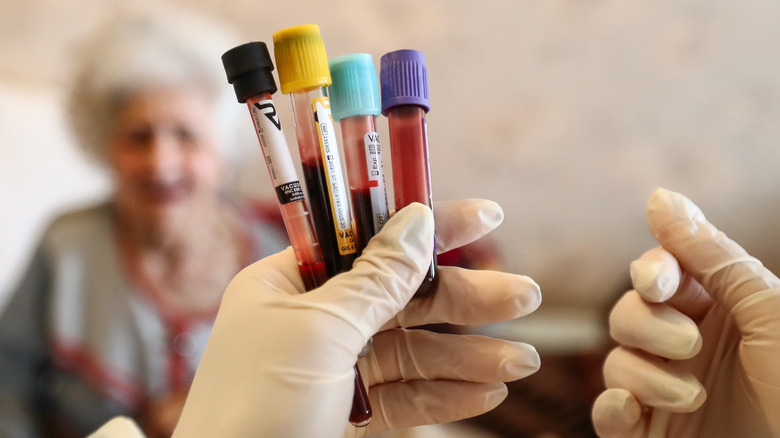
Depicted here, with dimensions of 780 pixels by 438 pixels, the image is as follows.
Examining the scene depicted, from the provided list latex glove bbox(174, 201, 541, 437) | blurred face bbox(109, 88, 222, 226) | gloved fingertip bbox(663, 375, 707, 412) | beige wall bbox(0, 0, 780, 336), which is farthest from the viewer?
blurred face bbox(109, 88, 222, 226)

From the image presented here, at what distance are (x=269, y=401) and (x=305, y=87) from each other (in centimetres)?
30

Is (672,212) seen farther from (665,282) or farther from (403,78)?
(403,78)

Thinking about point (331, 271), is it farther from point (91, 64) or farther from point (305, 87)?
point (91, 64)

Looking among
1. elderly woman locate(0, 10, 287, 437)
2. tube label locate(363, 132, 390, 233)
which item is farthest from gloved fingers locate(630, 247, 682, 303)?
elderly woman locate(0, 10, 287, 437)

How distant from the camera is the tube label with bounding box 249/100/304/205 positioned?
0.43 m

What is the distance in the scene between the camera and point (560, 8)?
0.77m

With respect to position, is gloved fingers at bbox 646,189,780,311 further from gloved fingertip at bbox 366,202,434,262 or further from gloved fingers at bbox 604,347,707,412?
gloved fingertip at bbox 366,202,434,262

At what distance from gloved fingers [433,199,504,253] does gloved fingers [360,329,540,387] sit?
14cm

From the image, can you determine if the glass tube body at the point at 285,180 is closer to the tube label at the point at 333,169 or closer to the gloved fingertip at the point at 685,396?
the tube label at the point at 333,169

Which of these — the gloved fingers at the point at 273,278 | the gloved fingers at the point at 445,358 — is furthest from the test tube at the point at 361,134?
the gloved fingers at the point at 445,358

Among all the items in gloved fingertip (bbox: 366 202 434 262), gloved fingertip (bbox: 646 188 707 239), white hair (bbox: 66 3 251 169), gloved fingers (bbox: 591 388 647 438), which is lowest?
gloved fingers (bbox: 591 388 647 438)

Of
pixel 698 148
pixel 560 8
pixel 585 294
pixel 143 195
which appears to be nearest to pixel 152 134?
pixel 143 195

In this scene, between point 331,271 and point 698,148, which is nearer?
point 331,271

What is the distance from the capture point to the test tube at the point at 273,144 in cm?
42
